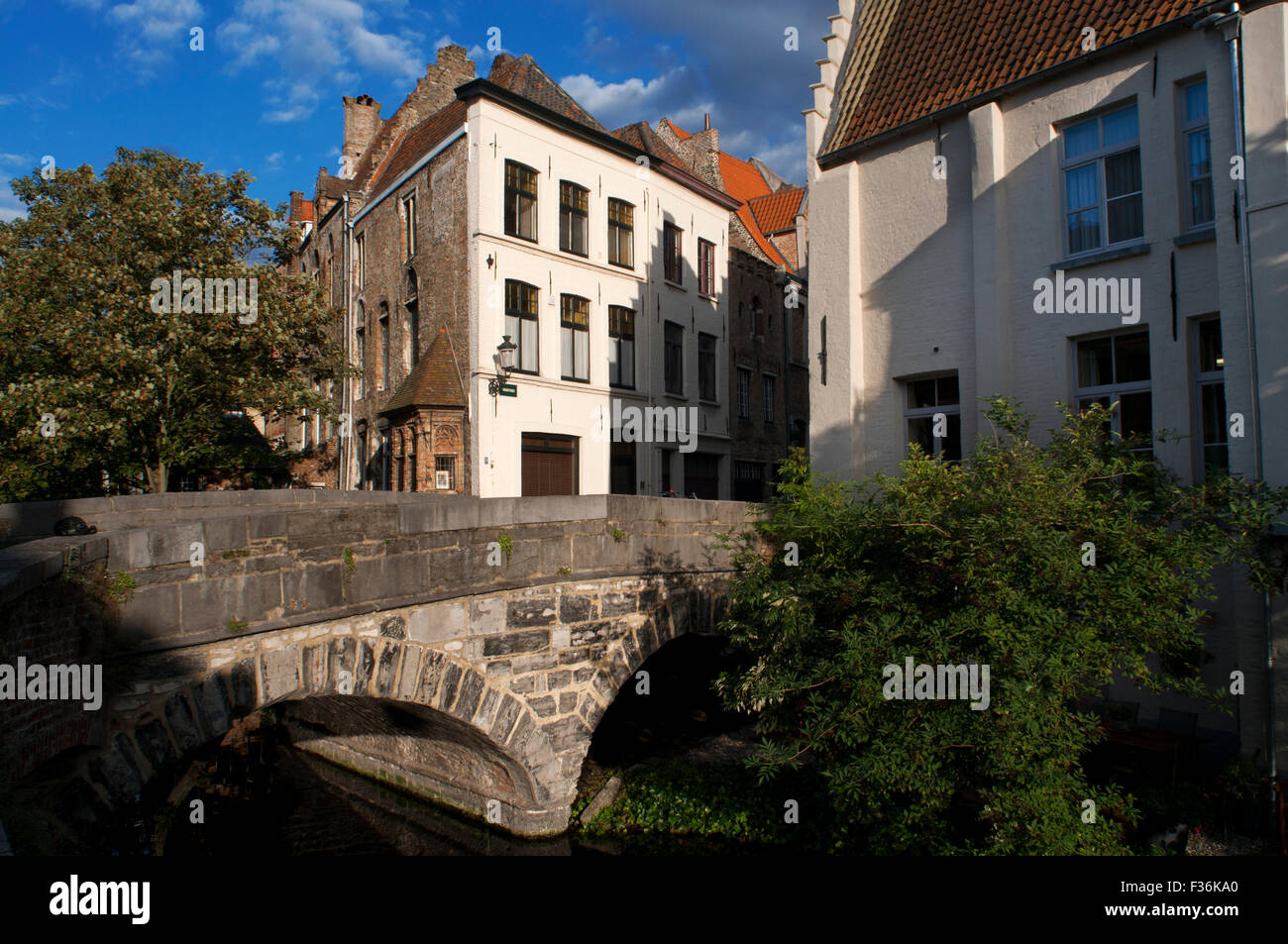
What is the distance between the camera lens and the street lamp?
57.0ft

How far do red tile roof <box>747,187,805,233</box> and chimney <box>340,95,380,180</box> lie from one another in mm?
13712

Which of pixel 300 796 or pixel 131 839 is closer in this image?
pixel 131 839

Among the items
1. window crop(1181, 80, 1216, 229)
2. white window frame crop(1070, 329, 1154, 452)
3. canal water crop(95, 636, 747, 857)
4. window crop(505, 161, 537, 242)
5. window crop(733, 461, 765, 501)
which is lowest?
canal water crop(95, 636, 747, 857)

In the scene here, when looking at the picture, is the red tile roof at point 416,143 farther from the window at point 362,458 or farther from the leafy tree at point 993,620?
the leafy tree at point 993,620

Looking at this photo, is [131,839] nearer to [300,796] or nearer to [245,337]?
[300,796]

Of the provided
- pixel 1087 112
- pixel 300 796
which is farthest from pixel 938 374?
pixel 300 796

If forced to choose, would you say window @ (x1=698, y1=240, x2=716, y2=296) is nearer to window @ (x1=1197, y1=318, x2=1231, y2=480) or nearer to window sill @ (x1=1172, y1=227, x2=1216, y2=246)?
window sill @ (x1=1172, y1=227, x2=1216, y2=246)

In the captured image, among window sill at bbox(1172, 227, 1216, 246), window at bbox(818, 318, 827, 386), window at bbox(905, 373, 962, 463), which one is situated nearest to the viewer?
window sill at bbox(1172, 227, 1216, 246)

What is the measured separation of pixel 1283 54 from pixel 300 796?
49.3 feet

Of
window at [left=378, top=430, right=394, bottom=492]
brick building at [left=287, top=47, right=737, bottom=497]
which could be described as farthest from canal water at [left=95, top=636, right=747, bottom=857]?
window at [left=378, top=430, right=394, bottom=492]

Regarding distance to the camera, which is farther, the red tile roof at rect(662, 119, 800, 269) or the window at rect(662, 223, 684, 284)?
the red tile roof at rect(662, 119, 800, 269)

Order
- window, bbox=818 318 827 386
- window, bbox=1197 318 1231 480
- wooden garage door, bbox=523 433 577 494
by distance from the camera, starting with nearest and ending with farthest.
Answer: window, bbox=1197 318 1231 480 < window, bbox=818 318 827 386 < wooden garage door, bbox=523 433 577 494

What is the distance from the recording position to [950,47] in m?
11.4

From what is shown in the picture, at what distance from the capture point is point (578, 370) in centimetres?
2056
